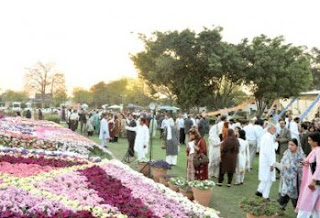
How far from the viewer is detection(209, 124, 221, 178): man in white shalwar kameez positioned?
40.7 ft

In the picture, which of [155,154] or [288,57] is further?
[288,57]

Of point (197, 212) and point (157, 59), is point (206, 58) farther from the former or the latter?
point (197, 212)

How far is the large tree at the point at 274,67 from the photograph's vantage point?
30.6 metres

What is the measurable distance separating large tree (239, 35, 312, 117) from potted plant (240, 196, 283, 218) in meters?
24.2

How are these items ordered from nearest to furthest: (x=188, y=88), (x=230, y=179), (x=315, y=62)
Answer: (x=230, y=179)
(x=188, y=88)
(x=315, y=62)

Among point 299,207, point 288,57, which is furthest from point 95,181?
point 288,57

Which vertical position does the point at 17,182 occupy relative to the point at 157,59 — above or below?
below

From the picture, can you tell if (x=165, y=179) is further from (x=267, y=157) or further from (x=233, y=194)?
(x=267, y=157)

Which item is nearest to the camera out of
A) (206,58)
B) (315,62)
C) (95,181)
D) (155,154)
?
(95,181)

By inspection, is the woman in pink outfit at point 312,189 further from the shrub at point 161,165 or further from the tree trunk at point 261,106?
the tree trunk at point 261,106

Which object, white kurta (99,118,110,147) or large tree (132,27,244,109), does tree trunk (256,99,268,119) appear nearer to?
large tree (132,27,244,109)

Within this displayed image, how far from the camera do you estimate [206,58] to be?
30906mm

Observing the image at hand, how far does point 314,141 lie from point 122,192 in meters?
3.55

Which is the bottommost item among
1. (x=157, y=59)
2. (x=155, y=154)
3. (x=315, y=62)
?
(x=155, y=154)
